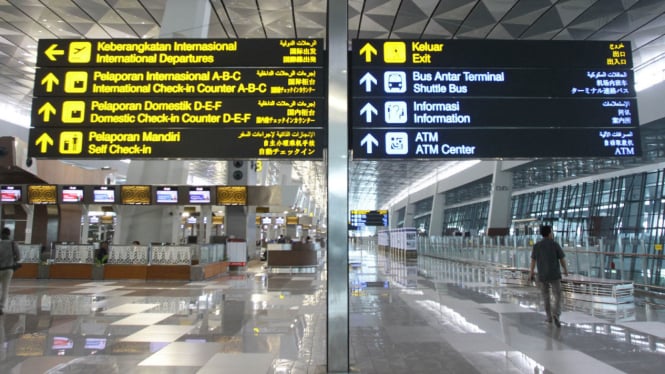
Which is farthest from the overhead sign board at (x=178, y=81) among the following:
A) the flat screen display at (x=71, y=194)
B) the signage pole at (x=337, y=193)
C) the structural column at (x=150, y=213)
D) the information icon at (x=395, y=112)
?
the flat screen display at (x=71, y=194)

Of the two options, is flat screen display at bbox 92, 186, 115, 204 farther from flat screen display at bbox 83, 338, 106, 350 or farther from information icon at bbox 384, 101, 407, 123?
information icon at bbox 384, 101, 407, 123

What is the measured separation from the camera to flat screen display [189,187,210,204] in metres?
17.7

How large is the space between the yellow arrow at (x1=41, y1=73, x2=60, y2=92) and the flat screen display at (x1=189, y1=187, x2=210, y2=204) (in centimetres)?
1201

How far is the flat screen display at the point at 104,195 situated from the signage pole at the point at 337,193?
1469cm

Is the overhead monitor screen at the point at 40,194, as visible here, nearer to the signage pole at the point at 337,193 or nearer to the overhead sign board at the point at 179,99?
the overhead sign board at the point at 179,99

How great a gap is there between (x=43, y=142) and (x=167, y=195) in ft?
37.4

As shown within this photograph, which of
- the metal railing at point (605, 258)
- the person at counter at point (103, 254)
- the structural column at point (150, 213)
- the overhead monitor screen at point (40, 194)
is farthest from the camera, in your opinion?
the overhead monitor screen at point (40, 194)

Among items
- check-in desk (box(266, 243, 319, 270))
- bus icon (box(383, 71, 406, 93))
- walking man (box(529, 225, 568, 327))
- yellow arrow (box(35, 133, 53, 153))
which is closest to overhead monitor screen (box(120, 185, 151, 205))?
check-in desk (box(266, 243, 319, 270))

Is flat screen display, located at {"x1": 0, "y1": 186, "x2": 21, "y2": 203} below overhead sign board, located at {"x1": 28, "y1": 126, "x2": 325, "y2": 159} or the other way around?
the other way around

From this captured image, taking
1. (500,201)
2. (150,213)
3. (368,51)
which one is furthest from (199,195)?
(500,201)

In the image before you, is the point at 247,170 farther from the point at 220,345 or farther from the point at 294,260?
the point at 220,345

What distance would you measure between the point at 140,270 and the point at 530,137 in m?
14.2

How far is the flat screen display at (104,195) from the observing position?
17.2 metres

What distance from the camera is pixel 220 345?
6.13 meters
